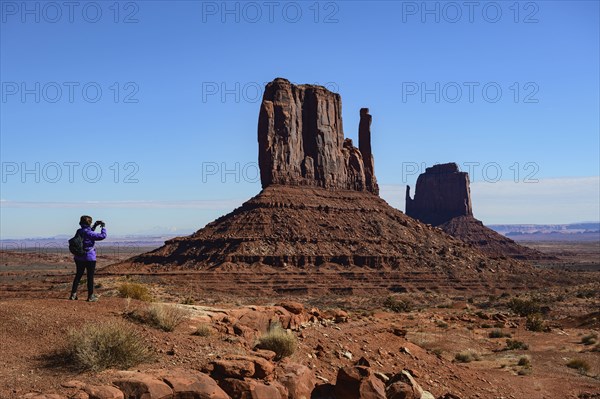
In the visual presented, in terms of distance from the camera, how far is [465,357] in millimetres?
21328

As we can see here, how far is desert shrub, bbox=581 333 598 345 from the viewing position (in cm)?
2602

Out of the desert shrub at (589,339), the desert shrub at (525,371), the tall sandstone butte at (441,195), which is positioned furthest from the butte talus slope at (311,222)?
the tall sandstone butte at (441,195)

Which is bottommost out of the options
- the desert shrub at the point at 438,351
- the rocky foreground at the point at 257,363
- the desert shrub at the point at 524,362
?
the desert shrub at the point at 524,362

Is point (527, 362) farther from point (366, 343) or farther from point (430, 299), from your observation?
point (430, 299)

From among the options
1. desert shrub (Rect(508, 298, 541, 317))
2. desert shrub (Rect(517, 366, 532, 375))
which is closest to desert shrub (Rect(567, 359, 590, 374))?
desert shrub (Rect(517, 366, 532, 375))

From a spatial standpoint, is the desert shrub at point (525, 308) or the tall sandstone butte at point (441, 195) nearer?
the desert shrub at point (525, 308)

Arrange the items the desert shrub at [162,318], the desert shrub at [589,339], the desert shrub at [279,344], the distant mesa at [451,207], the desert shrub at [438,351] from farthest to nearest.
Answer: the distant mesa at [451,207] → the desert shrub at [589,339] → the desert shrub at [438,351] → the desert shrub at [279,344] → the desert shrub at [162,318]

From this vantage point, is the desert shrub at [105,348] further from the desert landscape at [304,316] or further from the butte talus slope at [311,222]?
the butte talus slope at [311,222]

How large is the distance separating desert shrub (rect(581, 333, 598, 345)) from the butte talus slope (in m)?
48.5

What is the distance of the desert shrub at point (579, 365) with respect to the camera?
67.3 feet

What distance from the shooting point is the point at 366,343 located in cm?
1652

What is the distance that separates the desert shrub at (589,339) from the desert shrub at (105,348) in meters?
21.9

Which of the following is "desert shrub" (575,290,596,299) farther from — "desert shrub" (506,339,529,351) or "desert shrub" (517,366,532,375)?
"desert shrub" (517,366,532,375)

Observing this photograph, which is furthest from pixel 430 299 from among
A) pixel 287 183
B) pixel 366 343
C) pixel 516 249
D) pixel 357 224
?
pixel 516 249
